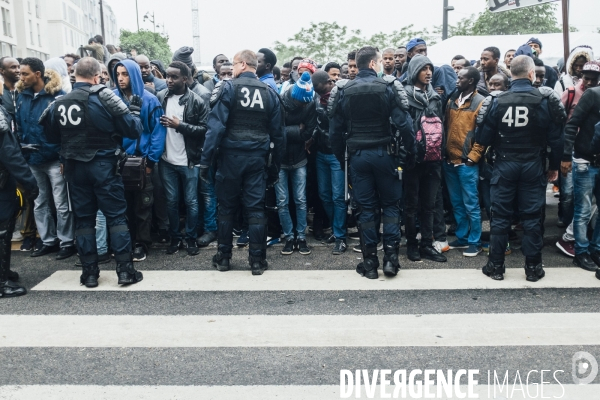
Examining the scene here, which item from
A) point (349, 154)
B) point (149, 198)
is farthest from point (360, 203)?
point (149, 198)

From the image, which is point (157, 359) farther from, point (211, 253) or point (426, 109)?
point (426, 109)

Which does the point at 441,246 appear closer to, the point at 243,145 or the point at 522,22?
the point at 243,145

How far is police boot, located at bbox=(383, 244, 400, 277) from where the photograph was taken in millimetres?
6055

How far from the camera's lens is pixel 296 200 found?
7230 millimetres

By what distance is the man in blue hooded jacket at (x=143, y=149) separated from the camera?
6828 mm

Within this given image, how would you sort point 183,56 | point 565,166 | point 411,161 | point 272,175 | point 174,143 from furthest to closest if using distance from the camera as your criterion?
point 183,56, point 174,143, point 272,175, point 565,166, point 411,161

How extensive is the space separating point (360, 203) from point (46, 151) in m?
3.78

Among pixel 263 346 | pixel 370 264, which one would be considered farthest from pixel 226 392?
pixel 370 264

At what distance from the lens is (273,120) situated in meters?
6.30

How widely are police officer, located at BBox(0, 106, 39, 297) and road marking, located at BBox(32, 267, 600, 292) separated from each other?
339 mm

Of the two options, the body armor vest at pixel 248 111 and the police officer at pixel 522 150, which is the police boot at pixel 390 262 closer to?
the police officer at pixel 522 150

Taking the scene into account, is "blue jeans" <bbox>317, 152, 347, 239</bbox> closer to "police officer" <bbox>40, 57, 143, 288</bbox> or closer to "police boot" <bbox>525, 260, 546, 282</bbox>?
"police boot" <bbox>525, 260, 546, 282</bbox>

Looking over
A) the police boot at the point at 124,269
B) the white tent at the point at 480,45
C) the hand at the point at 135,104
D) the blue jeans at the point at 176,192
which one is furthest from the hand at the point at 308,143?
the white tent at the point at 480,45

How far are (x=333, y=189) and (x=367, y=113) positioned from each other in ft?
5.10
